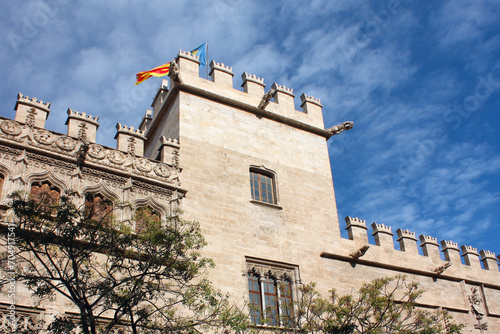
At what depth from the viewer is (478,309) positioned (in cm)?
2080

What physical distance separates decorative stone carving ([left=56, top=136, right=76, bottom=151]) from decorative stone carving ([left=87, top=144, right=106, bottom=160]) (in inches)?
19.0

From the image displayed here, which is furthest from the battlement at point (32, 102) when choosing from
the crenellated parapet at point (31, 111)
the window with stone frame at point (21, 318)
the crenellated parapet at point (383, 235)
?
the crenellated parapet at point (383, 235)

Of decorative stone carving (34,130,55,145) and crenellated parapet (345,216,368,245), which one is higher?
decorative stone carving (34,130,55,145)

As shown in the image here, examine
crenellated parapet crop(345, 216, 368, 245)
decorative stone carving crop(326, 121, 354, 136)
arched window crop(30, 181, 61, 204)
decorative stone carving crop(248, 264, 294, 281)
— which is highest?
decorative stone carving crop(326, 121, 354, 136)

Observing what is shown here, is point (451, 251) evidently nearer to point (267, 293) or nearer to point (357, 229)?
point (357, 229)

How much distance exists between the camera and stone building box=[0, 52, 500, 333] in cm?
1597

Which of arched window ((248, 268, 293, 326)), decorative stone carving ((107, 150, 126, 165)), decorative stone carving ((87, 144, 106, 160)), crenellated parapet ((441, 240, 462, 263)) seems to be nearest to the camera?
decorative stone carving ((87, 144, 106, 160))

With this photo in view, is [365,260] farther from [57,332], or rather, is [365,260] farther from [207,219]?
[57,332]

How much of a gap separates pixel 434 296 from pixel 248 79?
10250 millimetres

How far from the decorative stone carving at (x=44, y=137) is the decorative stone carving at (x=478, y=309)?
602 inches

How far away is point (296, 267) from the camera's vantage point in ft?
58.7

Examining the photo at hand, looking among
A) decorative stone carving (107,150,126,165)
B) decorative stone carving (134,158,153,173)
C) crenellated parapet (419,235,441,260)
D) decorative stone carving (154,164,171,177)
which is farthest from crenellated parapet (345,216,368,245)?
decorative stone carving (107,150,126,165)

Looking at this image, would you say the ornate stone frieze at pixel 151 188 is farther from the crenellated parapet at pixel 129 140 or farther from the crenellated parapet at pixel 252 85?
the crenellated parapet at pixel 252 85

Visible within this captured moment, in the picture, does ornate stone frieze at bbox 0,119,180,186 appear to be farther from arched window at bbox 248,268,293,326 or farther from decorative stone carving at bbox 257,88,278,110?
decorative stone carving at bbox 257,88,278,110
